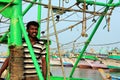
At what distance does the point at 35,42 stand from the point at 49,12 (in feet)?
1.80

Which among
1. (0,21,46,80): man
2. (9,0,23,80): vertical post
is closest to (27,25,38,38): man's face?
(0,21,46,80): man

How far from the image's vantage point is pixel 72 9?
5.77 metres

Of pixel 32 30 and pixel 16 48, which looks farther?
pixel 32 30

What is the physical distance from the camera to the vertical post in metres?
3.83

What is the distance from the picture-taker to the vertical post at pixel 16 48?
12.6 ft

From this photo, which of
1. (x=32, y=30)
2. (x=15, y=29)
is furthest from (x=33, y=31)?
(x=15, y=29)

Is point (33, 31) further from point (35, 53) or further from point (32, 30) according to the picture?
point (35, 53)

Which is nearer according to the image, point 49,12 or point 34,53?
point 49,12

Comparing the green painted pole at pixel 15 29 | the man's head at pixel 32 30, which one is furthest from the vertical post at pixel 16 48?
the man's head at pixel 32 30

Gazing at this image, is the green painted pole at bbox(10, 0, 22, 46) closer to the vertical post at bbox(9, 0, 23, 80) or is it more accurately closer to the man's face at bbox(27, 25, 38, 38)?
the vertical post at bbox(9, 0, 23, 80)

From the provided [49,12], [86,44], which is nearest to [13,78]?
[49,12]

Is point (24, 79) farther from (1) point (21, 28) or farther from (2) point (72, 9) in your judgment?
(2) point (72, 9)

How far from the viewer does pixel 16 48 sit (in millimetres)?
3834

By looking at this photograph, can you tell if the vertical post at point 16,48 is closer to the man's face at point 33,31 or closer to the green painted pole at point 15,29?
the green painted pole at point 15,29
